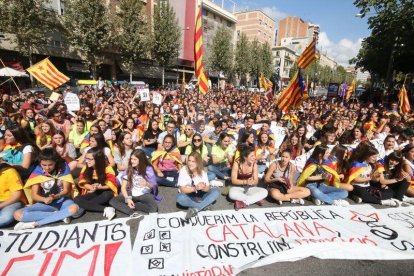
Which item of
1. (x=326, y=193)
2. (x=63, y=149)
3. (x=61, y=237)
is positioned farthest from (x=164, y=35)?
(x=61, y=237)

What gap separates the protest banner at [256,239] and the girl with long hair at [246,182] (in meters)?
0.25

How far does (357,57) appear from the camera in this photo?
36.4 metres

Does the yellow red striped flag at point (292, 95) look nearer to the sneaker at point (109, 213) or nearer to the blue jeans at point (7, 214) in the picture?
the sneaker at point (109, 213)

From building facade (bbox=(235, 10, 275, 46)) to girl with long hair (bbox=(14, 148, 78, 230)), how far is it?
73.8m

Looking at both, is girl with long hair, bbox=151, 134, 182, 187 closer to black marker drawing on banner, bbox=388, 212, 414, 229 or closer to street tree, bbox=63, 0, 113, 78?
black marker drawing on banner, bbox=388, 212, 414, 229

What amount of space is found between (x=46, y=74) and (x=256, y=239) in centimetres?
975

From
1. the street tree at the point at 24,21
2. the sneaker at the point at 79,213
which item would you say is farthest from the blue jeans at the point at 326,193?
the street tree at the point at 24,21

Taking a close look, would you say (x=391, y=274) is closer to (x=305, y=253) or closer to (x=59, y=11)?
(x=305, y=253)

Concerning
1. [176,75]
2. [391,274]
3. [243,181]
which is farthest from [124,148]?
[176,75]

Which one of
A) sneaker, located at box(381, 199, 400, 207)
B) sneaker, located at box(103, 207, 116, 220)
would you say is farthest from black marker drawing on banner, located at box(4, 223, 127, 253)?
sneaker, located at box(381, 199, 400, 207)

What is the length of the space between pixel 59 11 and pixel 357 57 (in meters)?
39.2

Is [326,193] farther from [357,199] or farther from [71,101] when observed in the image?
[71,101]

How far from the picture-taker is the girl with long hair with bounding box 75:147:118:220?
4.60 m

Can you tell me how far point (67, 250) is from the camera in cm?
360
